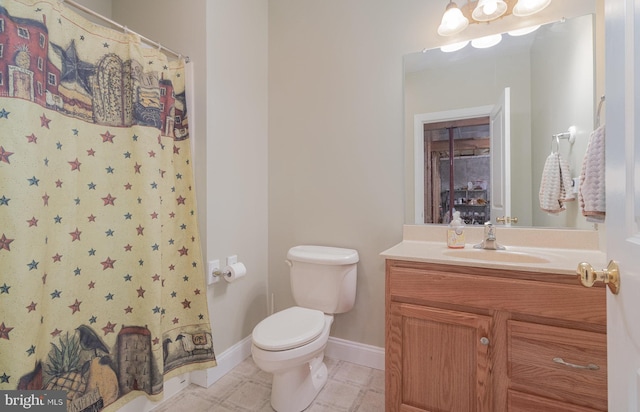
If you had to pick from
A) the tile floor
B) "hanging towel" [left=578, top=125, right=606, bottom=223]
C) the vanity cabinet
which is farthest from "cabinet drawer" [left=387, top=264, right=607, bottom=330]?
the tile floor

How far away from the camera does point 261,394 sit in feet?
5.34

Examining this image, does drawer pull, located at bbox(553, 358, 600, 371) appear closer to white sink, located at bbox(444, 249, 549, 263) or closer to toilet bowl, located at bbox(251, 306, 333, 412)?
white sink, located at bbox(444, 249, 549, 263)

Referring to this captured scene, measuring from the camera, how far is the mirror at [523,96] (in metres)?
1.43

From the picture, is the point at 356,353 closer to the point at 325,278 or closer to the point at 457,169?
the point at 325,278

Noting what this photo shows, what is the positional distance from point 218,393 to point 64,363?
2.53ft

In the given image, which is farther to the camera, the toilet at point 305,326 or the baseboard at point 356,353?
the baseboard at point 356,353

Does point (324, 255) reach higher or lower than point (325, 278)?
higher

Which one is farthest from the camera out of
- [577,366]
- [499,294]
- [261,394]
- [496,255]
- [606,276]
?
[261,394]

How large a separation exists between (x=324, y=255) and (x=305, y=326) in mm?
438

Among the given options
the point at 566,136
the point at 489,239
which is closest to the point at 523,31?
the point at 566,136

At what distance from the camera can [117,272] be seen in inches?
54.4

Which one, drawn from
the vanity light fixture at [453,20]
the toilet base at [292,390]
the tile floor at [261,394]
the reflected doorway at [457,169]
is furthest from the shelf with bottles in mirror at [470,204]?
the toilet base at [292,390]

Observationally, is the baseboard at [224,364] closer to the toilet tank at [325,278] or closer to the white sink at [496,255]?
the toilet tank at [325,278]

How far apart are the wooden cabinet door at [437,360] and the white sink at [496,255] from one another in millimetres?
308
